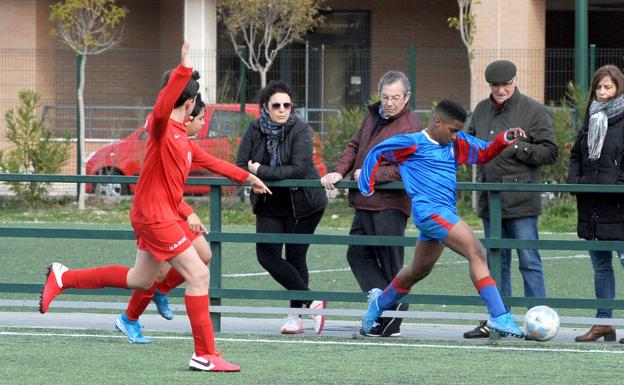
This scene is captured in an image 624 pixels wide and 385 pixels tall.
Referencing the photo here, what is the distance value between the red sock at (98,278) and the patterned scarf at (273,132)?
165 cm

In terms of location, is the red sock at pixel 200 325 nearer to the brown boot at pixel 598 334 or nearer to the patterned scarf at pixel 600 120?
the brown boot at pixel 598 334

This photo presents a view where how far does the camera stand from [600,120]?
9188 mm

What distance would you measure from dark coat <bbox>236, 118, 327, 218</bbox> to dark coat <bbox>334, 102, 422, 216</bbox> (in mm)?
257

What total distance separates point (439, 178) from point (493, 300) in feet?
2.86

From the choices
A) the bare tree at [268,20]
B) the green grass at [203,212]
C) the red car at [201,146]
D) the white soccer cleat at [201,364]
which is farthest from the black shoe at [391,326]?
the bare tree at [268,20]

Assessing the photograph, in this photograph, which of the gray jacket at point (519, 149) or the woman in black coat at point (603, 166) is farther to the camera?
the gray jacket at point (519, 149)

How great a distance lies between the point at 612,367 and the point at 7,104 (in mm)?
19165

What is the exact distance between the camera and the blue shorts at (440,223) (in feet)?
28.0

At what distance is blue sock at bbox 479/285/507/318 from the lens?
329 inches

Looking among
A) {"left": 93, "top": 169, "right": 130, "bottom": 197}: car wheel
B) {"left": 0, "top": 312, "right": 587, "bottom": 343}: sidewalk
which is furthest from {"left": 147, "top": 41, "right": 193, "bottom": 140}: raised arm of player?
{"left": 93, "top": 169, "right": 130, "bottom": 197}: car wheel

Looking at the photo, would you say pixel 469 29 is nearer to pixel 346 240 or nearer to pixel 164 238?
pixel 346 240

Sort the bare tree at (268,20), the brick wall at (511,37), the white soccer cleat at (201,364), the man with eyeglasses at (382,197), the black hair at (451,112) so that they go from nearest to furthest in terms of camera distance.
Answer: the white soccer cleat at (201,364) < the black hair at (451,112) < the man with eyeglasses at (382,197) < the brick wall at (511,37) < the bare tree at (268,20)

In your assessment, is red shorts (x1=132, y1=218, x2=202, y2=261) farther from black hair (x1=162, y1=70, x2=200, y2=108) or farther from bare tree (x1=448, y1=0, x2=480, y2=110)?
bare tree (x1=448, y1=0, x2=480, y2=110)

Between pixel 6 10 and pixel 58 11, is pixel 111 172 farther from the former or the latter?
pixel 6 10
